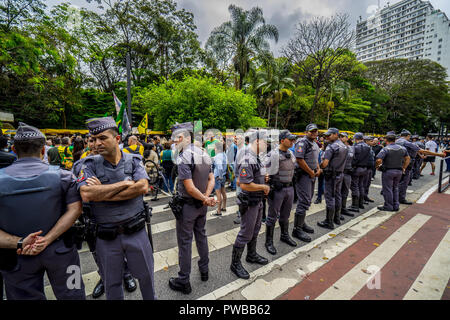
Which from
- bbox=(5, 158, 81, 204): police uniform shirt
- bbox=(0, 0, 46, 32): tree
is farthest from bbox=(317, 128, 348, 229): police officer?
bbox=(0, 0, 46, 32): tree

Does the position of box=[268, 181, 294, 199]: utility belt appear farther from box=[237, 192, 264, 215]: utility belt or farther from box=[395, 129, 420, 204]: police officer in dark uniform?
box=[395, 129, 420, 204]: police officer in dark uniform

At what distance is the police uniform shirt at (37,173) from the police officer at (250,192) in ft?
6.64

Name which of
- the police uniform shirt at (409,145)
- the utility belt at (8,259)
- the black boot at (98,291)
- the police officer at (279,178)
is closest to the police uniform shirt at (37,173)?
the utility belt at (8,259)

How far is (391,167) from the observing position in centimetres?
561

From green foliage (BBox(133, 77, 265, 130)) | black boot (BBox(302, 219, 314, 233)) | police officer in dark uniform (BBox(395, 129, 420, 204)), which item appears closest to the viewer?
black boot (BBox(302, 219, 314, 233))

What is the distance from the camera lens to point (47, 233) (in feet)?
6.17

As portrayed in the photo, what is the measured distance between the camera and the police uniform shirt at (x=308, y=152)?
14.3 feet

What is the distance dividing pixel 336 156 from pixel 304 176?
3.37 ft

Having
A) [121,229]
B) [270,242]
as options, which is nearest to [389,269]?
[270,242]

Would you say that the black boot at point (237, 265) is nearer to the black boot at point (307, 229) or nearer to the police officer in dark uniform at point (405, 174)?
the black boot at point (307, 229)

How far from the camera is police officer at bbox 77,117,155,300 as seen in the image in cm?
194

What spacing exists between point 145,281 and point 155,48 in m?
28.9
